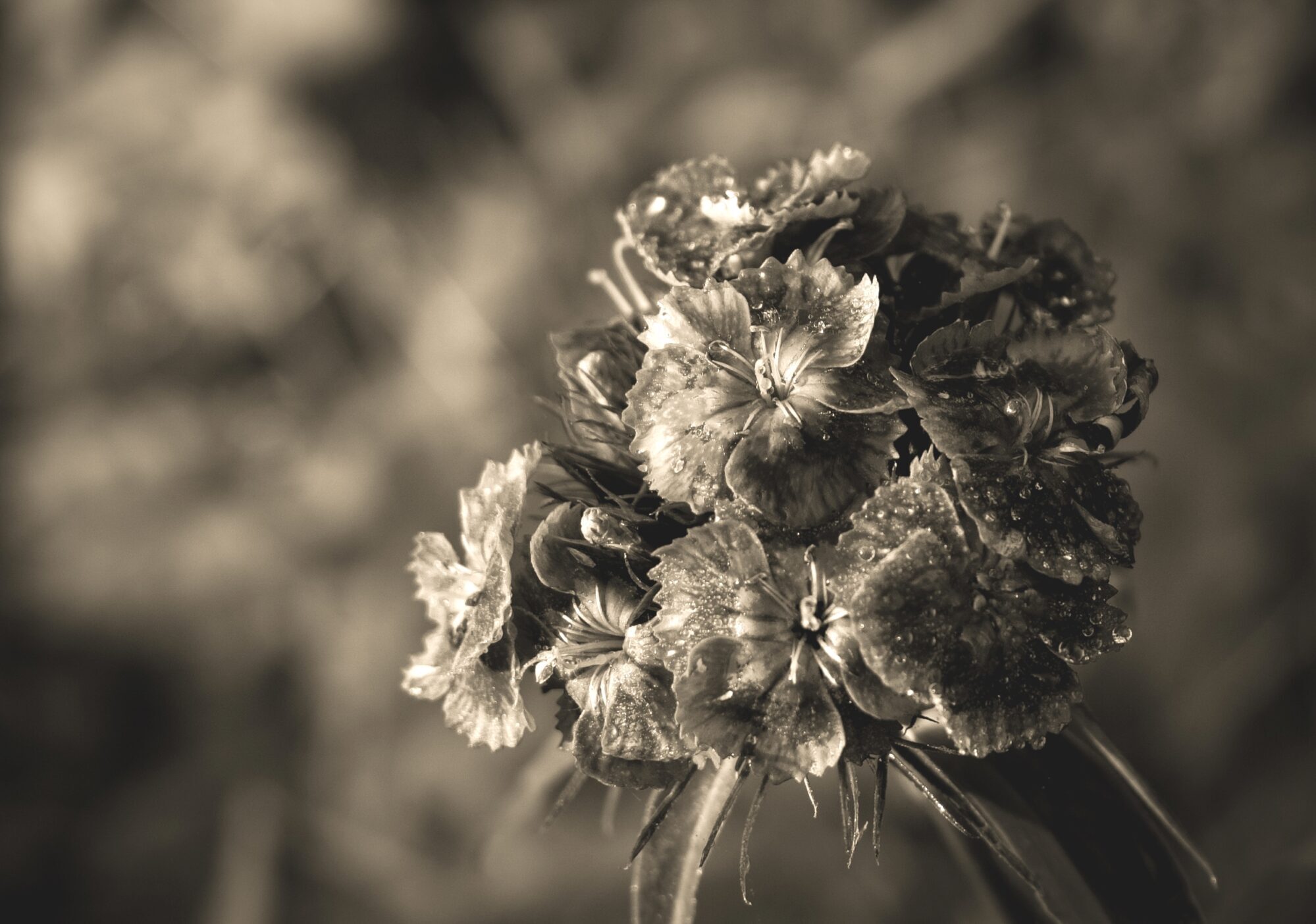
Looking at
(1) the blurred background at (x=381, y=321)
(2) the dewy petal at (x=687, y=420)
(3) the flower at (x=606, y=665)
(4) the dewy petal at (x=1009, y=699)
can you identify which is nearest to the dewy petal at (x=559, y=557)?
(3) the flower at (x=606, y=665)

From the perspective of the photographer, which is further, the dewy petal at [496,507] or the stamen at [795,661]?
the dewy petal at [496,507]

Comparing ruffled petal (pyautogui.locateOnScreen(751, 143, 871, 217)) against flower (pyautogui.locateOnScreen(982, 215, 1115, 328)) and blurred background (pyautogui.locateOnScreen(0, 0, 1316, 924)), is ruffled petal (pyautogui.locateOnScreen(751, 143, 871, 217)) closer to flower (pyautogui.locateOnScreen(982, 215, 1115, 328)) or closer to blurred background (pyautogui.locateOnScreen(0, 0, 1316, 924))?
flower (pyautogui.locateOnScreen(982, 215, 1115, 328))

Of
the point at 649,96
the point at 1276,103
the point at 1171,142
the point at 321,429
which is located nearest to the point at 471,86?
the point at 649,96

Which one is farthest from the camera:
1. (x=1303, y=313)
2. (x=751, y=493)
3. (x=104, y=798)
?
(x=104, y=798)

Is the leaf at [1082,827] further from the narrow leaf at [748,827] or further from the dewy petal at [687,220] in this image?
the dewy petal at [687,220]

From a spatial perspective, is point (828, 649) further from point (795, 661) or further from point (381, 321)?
point (381, 321)

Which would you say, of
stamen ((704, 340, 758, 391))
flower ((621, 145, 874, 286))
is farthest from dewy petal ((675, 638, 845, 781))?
flower ((621, 145, 874, 286))

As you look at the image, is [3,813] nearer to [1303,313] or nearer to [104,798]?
[104,798]
